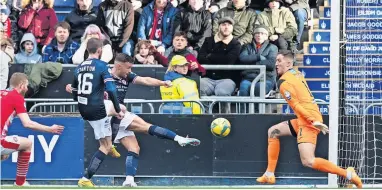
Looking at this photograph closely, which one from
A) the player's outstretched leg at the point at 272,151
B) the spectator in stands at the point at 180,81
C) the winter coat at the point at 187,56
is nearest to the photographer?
the player's outstretched leg at the point at 272,151

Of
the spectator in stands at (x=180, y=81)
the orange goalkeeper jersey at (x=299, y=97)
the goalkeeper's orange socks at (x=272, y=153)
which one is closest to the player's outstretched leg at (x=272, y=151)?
the goalkeeper's orange socks at (x=272, y=153)

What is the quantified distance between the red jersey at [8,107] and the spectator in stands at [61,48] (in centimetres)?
282

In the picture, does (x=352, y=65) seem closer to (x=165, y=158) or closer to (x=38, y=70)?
(x=165, y=158)

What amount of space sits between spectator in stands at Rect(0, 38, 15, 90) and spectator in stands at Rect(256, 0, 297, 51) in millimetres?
3790

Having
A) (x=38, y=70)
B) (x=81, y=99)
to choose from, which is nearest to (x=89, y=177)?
(x=81, y=99)

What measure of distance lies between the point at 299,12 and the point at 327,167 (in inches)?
189

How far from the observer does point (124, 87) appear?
17109 millimetres

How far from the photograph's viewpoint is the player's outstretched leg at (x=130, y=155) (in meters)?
17.1

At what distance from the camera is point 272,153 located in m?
17.2

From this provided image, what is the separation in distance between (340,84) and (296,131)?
2.85 feet

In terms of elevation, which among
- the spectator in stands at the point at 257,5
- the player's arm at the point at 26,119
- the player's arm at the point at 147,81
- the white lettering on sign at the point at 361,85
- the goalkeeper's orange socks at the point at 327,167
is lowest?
the goalkeeper's orange socks at the point at 327,167

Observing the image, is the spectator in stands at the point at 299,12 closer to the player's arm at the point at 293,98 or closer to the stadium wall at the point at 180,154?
the stadium wall at the point at 180,154

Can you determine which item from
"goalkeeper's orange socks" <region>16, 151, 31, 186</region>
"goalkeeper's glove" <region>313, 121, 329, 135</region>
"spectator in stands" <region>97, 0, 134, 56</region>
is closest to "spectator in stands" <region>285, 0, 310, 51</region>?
"spectator in stands" <region>97, 0, 134, 56</region>

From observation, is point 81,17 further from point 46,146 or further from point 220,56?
point 46,146
